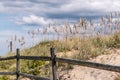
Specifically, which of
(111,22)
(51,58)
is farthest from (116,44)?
(51,58)

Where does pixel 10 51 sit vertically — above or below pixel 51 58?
below

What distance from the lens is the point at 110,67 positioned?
7.44 m

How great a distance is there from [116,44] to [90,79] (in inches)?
131

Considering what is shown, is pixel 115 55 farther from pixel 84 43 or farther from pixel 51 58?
pixel 51 58

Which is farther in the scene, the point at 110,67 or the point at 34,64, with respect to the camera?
the point at 34,64

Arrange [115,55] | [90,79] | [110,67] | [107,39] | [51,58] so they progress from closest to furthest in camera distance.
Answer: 1. [110,67]
2. [51,58]
3. [90,79]
4. [115,55]
5. [107,39]

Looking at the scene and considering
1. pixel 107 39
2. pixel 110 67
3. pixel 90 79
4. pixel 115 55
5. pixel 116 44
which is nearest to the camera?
pixel 110 67

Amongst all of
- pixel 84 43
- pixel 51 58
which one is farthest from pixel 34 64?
pixel 51 58

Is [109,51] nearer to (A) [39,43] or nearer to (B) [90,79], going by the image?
(B) [90,79]

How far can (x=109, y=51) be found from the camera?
1470cm

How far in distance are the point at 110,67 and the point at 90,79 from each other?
5.15m

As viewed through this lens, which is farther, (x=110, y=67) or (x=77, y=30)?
(x=77, y=30)

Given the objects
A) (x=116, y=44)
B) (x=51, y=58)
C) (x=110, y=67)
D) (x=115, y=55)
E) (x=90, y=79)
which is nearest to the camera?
(x=110, y=67)

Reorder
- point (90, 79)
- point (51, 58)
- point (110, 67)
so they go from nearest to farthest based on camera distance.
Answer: point (110, 67) < point (51, 58) < point (90, 79)
